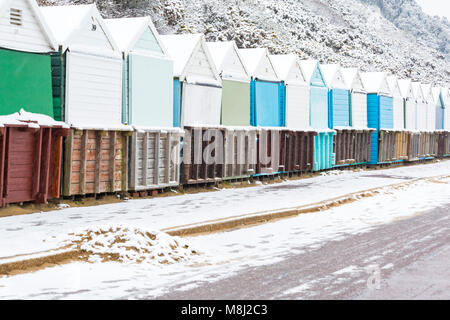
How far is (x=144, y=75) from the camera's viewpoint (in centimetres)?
1641

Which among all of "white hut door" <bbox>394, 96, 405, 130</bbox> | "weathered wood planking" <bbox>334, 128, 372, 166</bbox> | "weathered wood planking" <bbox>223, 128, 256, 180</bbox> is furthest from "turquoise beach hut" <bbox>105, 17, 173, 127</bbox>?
"white hut door" <bbox>394, 96, 405, 130</bbox>

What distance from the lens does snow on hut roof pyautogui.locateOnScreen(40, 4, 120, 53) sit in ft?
46.5

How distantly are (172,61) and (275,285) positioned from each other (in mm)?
11205

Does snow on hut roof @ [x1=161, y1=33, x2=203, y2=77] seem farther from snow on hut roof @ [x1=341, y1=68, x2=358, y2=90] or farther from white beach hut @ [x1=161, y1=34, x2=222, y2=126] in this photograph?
snow on hut roof @ [x1=341, y1=68, x2=358, y2=90]

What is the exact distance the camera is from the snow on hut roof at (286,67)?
912 inches

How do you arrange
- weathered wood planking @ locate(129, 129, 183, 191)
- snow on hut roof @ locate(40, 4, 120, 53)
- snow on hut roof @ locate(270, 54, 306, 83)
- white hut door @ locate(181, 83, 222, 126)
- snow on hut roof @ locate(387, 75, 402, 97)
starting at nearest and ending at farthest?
1. snow on hut roof @ locate(40, 4, 120, 53)
2. weathered wood planking @ locate(129, 129, 183, 191)
3. white hut door @ locate(181, 83, 222, 126)
4. snow on hut roof @ locate(270, 54, 306, 83)
5. snow on hut roof @ locate(387, 75, 402, 97)

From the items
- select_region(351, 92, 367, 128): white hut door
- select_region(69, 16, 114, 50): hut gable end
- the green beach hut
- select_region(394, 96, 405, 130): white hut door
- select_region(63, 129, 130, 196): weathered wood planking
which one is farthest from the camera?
select_region(394, 96, 405, 130): white hut door

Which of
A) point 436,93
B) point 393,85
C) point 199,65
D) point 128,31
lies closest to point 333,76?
point 393,85

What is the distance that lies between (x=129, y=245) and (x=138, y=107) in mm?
7935

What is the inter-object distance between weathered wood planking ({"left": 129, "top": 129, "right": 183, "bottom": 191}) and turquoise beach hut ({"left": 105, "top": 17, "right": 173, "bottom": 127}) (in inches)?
12.7

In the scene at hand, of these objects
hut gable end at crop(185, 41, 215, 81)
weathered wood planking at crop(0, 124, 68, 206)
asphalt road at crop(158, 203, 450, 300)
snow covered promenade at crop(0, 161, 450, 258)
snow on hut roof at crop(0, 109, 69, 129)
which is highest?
hut gable end at crop(185, 41, 215, 81)

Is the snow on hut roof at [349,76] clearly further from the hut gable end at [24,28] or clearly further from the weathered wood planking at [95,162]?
the hut gable end at [24,28]
